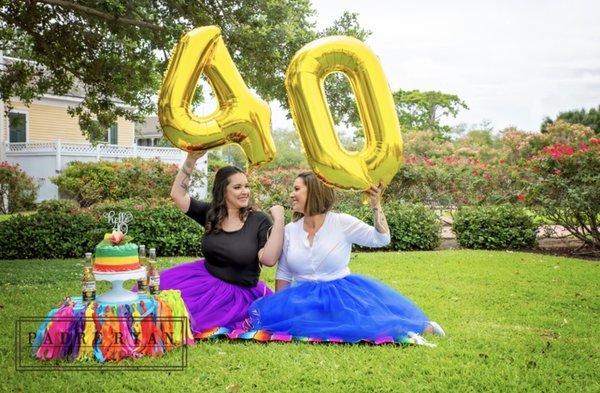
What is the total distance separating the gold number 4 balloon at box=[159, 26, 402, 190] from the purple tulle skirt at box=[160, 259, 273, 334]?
1.25 meters

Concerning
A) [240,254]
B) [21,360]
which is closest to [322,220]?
[240,254]

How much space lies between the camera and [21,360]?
4531 mm

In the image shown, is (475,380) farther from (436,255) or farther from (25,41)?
(25,41)

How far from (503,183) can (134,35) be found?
25.8 feet

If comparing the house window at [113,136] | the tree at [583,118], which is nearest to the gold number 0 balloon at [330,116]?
the house window at [113,136]

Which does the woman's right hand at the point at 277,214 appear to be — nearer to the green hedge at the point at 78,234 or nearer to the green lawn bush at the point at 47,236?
the green hedge at the point at 78,234

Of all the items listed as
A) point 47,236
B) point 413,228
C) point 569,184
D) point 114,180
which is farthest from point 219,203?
point 114,180

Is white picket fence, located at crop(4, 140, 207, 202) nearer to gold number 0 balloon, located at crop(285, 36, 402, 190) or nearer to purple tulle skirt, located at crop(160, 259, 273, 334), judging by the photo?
purple tulle skirt, located at crop(160, 259, 273, 334)

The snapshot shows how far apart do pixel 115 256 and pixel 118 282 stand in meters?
0.22

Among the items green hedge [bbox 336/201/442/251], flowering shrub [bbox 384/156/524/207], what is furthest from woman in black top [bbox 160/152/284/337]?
flowering shrub [bbox 384/156/524/207]

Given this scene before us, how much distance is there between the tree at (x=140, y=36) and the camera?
8766 mm

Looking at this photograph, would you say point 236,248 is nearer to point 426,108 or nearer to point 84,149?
point 84,149

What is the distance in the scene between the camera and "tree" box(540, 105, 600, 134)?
3766 cm

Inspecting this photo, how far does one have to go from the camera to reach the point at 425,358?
460 centimetres
